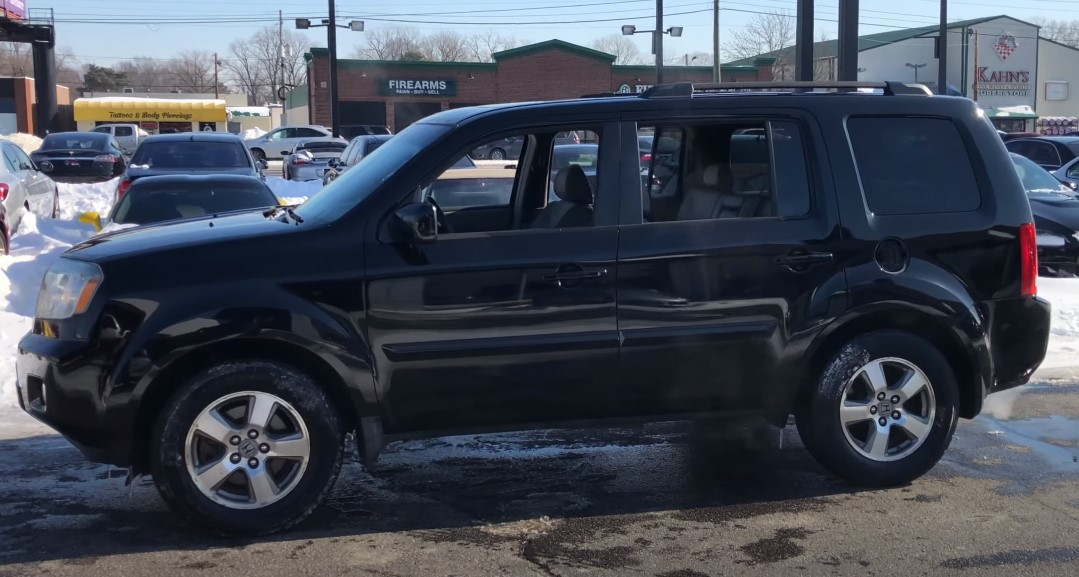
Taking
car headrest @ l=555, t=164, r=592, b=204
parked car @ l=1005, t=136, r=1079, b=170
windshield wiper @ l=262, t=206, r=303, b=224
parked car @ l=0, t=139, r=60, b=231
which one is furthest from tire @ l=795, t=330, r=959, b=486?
parked car @ l=1005, t=136, r=1079, b=170

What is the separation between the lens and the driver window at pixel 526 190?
5.15 m

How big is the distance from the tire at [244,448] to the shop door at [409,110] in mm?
50430

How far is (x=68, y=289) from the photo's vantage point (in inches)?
185

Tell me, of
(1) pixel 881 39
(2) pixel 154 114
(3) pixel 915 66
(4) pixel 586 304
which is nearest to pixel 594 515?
(4) pixel 586 304

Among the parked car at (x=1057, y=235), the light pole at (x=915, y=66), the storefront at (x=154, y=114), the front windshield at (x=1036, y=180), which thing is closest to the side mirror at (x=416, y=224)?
the parked car at (x=1057, y=235)

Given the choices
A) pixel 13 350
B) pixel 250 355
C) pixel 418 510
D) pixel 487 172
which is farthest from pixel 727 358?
pixel 13 350

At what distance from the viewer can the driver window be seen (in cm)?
515

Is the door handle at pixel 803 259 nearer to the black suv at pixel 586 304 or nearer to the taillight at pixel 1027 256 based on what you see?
the black suv at pixel 586 304

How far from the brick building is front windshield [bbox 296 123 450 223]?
47883 millimetres

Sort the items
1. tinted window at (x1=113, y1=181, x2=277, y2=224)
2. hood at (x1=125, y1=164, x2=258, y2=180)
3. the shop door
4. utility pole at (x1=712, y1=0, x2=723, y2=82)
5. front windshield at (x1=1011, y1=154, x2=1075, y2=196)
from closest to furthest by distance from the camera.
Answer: tinted window at (x1=113, y1=181, x2=277, y2=224), hood at (x1=125, y1=164, x2=258, y2=180), front windshield at (x1=1011, y1=154, x2=1075, y2=196), utility pole at (x1=712, y1=0, x2=723, y2=82), the shop door

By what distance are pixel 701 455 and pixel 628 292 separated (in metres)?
1.58

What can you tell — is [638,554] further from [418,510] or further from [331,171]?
[331,171]

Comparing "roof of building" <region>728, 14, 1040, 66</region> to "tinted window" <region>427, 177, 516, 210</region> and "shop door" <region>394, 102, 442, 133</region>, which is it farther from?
"tinted window" <region>427, 177, 516, 210</region>

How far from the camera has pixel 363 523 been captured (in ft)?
16.2
